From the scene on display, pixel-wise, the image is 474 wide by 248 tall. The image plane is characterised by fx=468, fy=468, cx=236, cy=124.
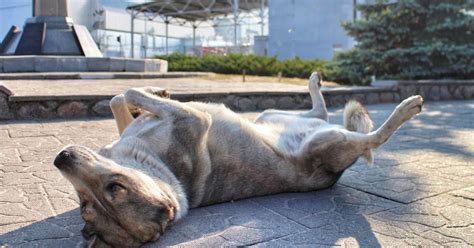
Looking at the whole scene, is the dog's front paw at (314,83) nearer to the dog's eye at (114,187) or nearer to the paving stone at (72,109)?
the dog's eye at (114,187)

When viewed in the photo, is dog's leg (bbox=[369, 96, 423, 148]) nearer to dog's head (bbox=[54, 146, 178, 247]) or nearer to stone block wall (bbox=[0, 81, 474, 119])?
dog's head (bbox=[54, 146, 178, 247])

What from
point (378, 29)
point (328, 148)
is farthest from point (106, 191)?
point (378, 29)

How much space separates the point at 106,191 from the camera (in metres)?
2.14

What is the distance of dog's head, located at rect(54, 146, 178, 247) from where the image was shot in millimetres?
2119

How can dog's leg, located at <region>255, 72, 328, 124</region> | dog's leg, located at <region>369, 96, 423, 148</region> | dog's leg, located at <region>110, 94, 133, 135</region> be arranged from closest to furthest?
dog's leg, located at <region>369, 96, 423, 148</region>
dog's leg, located at <region>110, 94, 133, 135</region>
dog's leg, located at <region>255, 72, 328, 124</region>

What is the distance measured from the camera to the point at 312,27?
28.1 meters

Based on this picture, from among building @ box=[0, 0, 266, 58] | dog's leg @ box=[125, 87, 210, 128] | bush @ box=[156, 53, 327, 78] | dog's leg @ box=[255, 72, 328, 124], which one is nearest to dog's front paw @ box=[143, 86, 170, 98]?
dog's leg @ box=[125, 87, 210, 128]

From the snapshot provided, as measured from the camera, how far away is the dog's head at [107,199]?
212 centimetres

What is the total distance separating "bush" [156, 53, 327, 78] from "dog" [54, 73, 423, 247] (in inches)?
517

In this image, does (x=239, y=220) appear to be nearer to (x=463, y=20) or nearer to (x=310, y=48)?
(x=463, y=20)

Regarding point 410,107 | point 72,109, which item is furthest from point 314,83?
point 72,109

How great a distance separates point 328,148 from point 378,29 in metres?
10.0

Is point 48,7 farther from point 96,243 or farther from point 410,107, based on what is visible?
point 96,243

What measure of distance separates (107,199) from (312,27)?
27.1 meters
